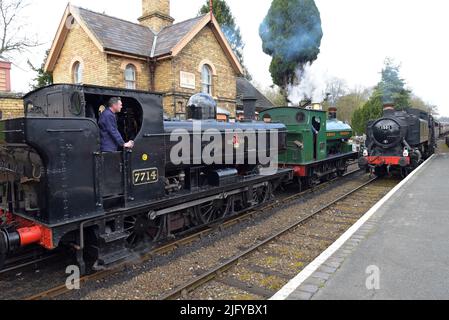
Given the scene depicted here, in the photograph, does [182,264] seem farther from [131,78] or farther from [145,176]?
[131,78]

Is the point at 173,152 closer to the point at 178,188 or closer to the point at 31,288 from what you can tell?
the point at 178,188

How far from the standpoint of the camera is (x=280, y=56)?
107ft

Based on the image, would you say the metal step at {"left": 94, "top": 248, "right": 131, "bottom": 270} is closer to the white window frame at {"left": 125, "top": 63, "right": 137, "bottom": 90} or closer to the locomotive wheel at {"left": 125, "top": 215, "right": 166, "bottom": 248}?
the locomotive wheel at {"left": 125, "top": 215, "right": 166, "bottom": 248}

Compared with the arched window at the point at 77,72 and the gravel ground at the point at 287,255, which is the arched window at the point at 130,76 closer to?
the arched window at the point at 77,72

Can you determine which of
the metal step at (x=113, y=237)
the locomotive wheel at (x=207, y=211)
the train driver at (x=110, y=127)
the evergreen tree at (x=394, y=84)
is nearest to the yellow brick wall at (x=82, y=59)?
the locomotive wheel at (x=207, y=211)

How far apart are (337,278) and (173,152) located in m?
3.46

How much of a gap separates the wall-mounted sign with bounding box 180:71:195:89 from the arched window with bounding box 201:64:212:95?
887mm

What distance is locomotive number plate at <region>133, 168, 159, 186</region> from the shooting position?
5.53 m

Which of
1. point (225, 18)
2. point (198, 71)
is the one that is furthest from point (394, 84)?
point (198, 71)

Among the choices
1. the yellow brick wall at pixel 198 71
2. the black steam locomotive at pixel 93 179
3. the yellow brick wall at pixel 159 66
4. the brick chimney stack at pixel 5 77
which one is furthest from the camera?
the yellow brick wall at pixel 198 71

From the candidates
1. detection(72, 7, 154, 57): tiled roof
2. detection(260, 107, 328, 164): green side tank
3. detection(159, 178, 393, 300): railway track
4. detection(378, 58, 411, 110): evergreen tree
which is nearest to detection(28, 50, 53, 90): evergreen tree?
detection(72, 7, 154, 57): tiled roof

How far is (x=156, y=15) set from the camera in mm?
18797

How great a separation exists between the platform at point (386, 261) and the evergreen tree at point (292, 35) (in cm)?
2511

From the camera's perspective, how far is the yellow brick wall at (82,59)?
1503 centimetres
